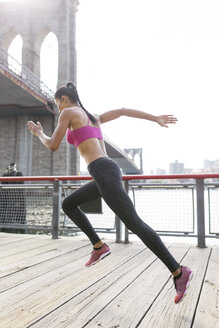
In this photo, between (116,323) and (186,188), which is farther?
(186,188)

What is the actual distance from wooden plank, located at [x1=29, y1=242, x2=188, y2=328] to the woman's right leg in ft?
1.18

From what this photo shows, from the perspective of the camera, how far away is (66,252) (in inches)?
132

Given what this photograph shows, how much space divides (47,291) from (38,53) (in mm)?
32352

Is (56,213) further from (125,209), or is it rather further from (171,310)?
(171,310)

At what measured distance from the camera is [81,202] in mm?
2176

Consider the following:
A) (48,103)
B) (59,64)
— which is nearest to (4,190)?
(48,103)

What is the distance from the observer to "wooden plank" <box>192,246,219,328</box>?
1.54 metres

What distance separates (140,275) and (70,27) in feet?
104

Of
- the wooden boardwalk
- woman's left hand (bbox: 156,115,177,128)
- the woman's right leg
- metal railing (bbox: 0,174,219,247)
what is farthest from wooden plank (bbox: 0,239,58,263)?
woman's left hand (bbox: 156,115,177,128)

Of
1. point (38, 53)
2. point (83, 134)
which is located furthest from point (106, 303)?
point (38, 53)

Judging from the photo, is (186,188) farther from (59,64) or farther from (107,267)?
(59,64)

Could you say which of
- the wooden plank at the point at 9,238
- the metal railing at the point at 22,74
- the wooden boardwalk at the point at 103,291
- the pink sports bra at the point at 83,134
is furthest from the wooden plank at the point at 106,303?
the metal railing at the point at 22,74

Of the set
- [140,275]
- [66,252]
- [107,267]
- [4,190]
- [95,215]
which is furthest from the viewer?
[4,190]

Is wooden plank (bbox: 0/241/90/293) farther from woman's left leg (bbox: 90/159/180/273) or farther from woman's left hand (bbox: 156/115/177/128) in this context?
woman's left hand (bbox: 156/115/177/128)
